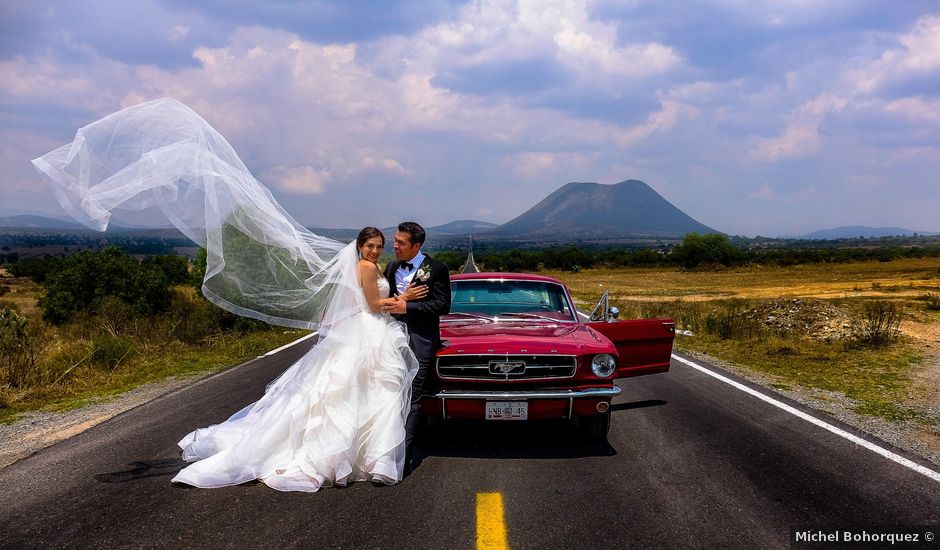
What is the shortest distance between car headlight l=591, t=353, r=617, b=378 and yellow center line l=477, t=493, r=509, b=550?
5.30 ft

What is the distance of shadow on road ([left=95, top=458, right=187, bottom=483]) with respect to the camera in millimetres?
4992

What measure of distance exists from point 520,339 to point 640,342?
4.94ft

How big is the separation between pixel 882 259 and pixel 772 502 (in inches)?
3688

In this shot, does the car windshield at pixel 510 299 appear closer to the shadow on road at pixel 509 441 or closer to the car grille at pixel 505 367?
the shadow on road at pixel 509 441

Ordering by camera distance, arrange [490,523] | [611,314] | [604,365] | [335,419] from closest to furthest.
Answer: [490,523] < [335,419] < [604,365] < [611,314]

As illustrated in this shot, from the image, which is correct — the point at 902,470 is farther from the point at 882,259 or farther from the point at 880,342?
the point at 882,259

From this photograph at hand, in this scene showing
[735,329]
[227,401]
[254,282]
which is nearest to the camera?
[254,282]

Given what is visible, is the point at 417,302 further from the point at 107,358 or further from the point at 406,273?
the point at 107,358

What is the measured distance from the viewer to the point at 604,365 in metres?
5.78

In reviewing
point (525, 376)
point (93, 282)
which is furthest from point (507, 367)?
point (93, 282)

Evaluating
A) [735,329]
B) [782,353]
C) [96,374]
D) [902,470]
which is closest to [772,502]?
[902,470]

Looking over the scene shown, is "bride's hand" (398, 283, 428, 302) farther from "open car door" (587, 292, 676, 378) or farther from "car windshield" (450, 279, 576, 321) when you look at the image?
"open car door" (587, 292, 676, 378)

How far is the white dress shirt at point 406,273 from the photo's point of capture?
5.49 meters

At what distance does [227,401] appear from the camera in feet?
25.3
